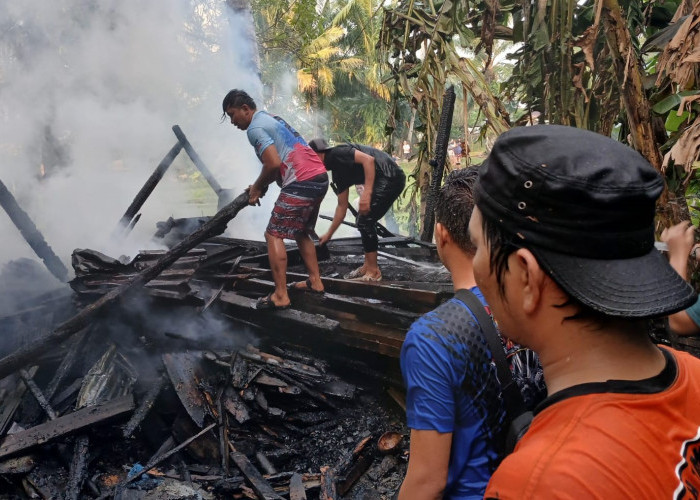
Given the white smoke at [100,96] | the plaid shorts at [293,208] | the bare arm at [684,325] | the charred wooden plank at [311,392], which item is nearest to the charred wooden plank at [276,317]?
the charred wooden plank at [311,392]

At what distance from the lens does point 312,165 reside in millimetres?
5434

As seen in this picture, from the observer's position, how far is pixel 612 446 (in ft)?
2.41

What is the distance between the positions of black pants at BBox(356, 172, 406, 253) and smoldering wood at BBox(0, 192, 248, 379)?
1.74 metres

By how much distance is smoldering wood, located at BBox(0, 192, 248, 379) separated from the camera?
497cm

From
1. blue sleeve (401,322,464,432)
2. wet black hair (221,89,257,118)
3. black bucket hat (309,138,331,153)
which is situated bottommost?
blue sleeve (401,322,464,432)

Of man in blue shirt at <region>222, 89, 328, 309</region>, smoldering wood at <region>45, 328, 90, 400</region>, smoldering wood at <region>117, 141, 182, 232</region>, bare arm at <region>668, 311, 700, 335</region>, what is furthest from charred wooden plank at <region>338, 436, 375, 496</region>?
smoldering wood at <region>117, 141, 182, 232</region>

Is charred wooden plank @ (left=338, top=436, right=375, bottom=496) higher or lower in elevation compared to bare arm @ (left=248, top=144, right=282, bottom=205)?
lower

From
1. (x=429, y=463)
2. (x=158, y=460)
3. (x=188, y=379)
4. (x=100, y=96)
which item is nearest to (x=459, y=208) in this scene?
(x=429, y=463)

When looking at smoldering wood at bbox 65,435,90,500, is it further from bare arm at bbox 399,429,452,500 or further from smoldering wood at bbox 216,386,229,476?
bare arm at bbox 399,429,452,500

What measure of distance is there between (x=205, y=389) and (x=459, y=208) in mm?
4055

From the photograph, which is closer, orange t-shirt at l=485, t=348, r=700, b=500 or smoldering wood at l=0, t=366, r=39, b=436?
orange t-shirt at l=485, t=348, r=700, b=500

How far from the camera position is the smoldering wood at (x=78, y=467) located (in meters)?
3.78

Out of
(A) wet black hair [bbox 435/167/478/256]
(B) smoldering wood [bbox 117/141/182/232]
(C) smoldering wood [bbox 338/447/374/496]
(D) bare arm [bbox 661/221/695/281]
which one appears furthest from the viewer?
(B) smoldering wood [bbox 117/141/182/232]

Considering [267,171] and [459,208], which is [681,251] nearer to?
[459,208]
